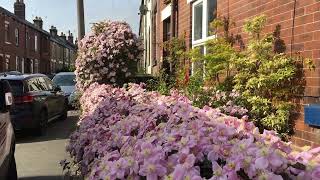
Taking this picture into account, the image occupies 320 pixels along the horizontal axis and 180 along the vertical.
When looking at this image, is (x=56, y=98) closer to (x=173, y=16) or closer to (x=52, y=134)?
(x=52, y=134)

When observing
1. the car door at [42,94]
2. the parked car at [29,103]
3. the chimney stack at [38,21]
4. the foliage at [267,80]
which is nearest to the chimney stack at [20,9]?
the chimney stack at [38,21]

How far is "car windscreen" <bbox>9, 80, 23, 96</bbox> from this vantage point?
13.0 metres

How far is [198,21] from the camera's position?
10.9 m

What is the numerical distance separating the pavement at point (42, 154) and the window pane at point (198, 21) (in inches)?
133

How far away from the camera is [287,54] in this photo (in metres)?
6.05

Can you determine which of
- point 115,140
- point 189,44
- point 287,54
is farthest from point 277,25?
point 189,44

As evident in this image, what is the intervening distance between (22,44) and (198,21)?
133ft

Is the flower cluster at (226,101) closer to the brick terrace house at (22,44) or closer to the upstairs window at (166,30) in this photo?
the upstairs window at (166,30)

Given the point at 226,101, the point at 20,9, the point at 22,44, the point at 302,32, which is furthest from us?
the point at 20,9

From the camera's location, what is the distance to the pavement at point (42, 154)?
853cm

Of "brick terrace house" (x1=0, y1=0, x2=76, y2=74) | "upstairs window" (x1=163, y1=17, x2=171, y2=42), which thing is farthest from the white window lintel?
"brick terrace house" (x1=0, y1=0, x2=76, y2=74)

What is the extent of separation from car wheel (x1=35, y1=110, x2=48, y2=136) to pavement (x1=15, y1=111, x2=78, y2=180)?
0.48 feet

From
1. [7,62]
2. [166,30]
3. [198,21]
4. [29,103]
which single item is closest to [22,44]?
[7,62]

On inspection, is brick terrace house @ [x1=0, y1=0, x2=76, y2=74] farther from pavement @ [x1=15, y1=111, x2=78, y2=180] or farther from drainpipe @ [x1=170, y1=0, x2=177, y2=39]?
drainpipe @ [x1=170, y1=0, x2=177, y2=39]
